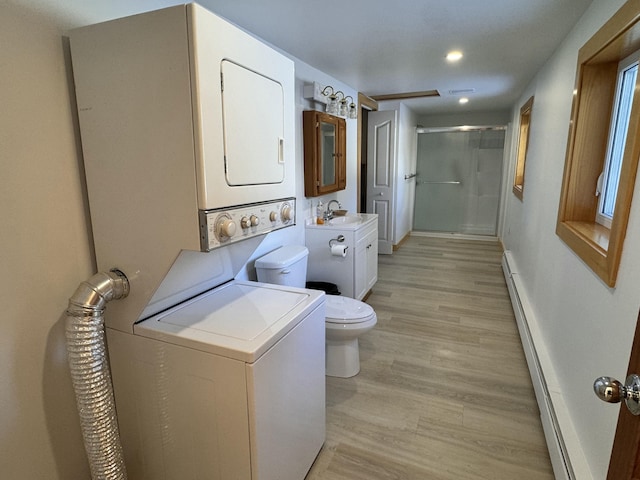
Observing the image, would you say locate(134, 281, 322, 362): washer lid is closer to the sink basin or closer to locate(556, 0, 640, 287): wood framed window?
locate(556, 0, 640, 287): wood framed window

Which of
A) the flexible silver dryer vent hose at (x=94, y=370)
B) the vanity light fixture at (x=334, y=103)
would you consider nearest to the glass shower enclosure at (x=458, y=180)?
the vanity light fixture at (x=334, y=103)

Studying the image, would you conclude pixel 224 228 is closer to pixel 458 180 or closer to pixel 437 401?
pixel 437 401

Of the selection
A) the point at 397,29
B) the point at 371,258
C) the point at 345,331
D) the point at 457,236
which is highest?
the point at 397,29

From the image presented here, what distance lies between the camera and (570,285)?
1.83 m

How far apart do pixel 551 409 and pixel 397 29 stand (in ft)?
7.15

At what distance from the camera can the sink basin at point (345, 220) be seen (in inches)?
126

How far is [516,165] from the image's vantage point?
472cm

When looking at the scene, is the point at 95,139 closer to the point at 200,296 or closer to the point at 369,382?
the point at 200,296

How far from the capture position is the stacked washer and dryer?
1.09 m

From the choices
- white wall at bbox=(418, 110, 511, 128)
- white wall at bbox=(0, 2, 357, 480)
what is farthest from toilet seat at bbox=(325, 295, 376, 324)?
white wall at bbox=(418, 110, 511, 128)

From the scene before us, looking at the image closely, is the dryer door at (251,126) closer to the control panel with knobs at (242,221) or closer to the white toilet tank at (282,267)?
the control panel with knobs at (242,221)

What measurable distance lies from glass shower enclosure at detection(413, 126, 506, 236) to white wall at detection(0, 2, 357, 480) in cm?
587

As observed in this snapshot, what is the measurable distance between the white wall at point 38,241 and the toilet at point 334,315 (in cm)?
98

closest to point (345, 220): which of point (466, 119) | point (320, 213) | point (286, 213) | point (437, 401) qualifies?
point (320, 213)
